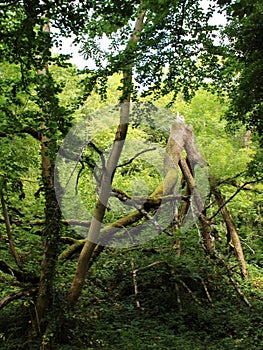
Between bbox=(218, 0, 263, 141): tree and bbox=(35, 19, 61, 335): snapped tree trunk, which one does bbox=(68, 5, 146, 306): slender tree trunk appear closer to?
bbox=(35, 19, 61, 335): snapped tree trunk

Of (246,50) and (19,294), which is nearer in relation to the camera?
(246,50)

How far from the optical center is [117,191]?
7.66 metres

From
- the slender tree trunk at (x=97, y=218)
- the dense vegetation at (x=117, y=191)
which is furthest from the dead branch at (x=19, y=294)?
the slender tree trunk at (x=97, y=218)

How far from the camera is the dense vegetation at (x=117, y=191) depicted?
4566 millimetres

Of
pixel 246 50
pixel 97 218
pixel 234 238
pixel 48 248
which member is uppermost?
pixel 246 50

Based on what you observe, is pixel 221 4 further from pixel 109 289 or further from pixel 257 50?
pixel 109 289

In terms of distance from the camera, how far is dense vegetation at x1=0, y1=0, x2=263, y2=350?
4.57m

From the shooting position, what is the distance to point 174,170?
27.6ft

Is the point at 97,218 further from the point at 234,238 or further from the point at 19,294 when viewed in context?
the point at 234,238

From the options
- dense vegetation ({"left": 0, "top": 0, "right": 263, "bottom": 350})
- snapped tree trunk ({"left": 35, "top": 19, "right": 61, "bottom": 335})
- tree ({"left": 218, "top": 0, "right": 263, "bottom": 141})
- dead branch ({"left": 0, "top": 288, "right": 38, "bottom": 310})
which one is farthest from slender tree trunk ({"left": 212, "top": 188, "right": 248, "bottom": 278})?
dead branch ({"left": 0, "top": 288, "right": 38, "bottom": 310})

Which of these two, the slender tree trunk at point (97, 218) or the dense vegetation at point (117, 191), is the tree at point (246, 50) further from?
the slender tree trunk at point (97, 218)

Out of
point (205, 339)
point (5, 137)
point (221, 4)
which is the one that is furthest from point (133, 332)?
point (221, 4)

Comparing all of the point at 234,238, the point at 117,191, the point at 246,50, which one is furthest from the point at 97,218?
the point at 234,238

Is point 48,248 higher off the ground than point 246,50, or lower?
lower
